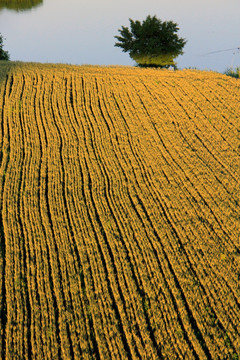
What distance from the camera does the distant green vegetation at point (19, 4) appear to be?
27.6 m

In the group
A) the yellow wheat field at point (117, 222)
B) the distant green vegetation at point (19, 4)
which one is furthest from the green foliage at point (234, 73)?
the distant green vegetation at point (19, 4)

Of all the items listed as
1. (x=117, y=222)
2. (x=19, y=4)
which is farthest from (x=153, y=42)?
(x=19, y=4)

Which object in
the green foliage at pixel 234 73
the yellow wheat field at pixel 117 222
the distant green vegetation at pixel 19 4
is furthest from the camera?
the distant green vegetation at pixel 19 4

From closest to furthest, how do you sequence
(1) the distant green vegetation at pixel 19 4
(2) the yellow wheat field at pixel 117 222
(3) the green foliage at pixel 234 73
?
(2) the yellow wheat field at pixel 117 222 < (3) the green foliage at pixel 234 73 < (1) the distant green vegetation at pixel 19 4

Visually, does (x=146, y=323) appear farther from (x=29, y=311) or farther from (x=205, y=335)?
(x=29, y=311)

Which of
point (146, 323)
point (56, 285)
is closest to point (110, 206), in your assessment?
point (56, 285)

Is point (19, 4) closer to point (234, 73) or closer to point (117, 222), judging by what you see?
point (234, 73)

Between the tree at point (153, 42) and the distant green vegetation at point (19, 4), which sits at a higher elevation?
the distant green vegetation at point (19, 4)

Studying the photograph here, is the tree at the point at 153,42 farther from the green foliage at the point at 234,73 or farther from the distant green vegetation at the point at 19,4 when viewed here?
the distant green vegetation at the point at 19,4

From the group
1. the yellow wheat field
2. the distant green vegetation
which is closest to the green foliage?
the yellow wheat field

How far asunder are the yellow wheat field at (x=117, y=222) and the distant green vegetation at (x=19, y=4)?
848 inches

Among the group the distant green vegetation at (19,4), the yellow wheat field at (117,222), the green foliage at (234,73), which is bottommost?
the yellow wheat field at (117,222)

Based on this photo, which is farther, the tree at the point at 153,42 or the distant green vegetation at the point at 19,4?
the distant green vegetation at the point at 19,4

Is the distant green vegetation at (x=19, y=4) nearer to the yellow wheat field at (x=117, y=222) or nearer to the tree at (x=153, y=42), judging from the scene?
the tree at (x=153, y=42)
